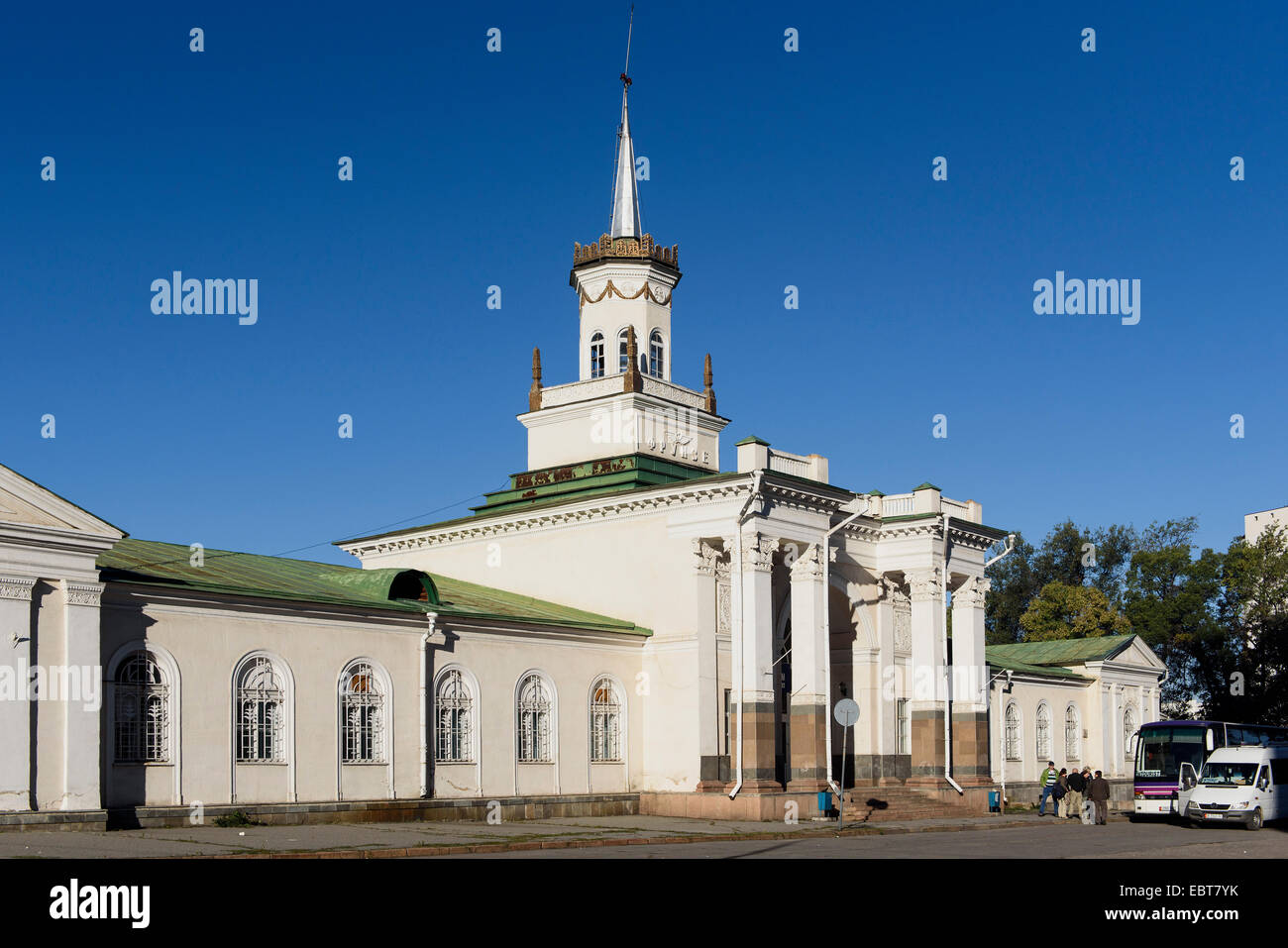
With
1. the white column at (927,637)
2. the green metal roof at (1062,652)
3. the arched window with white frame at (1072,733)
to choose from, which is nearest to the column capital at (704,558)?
the white column at (927,637)

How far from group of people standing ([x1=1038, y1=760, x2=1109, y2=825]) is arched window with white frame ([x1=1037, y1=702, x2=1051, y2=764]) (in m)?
11.8

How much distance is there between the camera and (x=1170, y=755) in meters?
47.1

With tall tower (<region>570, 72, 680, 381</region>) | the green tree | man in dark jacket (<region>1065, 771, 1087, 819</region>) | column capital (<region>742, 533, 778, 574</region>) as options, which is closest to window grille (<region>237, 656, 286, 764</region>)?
column capital (<region>742, 533, 778, 574</region>)

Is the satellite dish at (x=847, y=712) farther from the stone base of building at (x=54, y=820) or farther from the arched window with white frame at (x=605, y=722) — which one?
the stone base of building at (x=54, y=820)

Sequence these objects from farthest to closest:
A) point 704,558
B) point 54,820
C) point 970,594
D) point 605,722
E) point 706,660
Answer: point 970,594
point 605,722
point 704,558
point 706,660
point 54,820

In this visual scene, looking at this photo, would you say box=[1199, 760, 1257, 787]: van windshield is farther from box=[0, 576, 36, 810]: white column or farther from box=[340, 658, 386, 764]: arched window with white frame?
box=[0, 576, 36, 810]: white column

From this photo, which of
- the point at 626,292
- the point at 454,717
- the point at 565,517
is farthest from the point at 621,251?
the point at 454,717

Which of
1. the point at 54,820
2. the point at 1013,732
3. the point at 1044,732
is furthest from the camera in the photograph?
the point at 1044,732

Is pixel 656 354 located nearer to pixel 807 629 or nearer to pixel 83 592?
pixel 807 629

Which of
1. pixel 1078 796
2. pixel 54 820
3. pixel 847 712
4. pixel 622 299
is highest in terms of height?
pixel 622 299

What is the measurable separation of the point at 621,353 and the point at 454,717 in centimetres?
1512

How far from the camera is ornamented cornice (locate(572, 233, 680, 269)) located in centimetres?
4738
